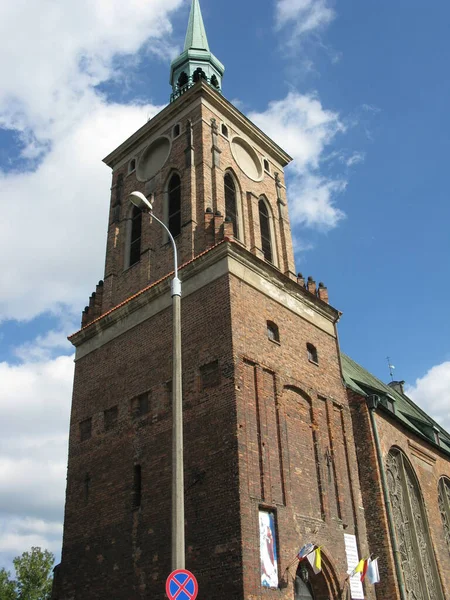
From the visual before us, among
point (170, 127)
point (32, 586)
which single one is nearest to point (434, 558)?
point (170, 127)

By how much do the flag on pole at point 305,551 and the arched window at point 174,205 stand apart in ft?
35.7

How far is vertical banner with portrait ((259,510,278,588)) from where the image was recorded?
14.4m

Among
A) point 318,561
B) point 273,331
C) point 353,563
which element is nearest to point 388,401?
point 273,331

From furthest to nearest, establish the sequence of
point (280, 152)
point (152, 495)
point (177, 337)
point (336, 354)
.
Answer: point (280, 152), point (336, 354), point (152, 495), point (177, 337)

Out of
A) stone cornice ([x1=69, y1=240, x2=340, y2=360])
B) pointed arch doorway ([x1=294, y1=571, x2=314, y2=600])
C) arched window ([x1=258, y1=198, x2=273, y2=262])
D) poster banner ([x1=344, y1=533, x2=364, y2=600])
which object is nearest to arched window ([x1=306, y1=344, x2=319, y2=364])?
stone cornice ([x1=69, y1=240, x2=340, y2=360])

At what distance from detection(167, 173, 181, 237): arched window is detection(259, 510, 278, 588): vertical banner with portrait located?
33.7 feet

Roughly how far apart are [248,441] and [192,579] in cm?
671

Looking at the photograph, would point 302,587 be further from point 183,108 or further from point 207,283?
point 183,108

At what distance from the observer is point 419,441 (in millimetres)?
25156

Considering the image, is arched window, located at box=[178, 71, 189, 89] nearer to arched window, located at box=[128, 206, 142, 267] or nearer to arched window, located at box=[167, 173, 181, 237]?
arched window, located at box=[167, 173, 181, 237]

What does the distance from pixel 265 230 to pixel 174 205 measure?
362 centimetres

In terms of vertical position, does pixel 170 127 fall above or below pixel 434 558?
above

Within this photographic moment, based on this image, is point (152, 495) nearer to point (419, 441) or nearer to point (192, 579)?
point (192, 579)

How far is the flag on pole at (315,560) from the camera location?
623 inches
